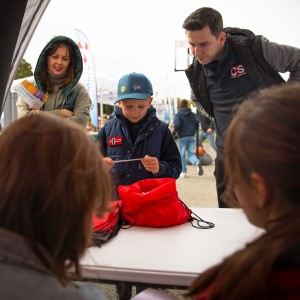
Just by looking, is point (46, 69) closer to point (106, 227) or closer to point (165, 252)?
point (106, 227)

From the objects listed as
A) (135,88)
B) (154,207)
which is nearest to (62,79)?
(135,88)

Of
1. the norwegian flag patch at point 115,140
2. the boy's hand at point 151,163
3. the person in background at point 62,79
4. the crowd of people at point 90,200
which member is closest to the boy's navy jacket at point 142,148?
the norwegian flag patch at point 115,140

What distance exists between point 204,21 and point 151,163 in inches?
32.6

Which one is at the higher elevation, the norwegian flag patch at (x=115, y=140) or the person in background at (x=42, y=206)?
the person in background at (x=42, y=206)

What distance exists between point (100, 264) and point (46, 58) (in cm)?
136

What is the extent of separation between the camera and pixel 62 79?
2047 millimetres

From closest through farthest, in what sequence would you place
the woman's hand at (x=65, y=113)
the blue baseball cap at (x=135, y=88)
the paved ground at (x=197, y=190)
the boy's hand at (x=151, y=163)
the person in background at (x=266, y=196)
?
1. the person in background at (x=266, y=196)
2. the boy's hand at (x=151, y=163)
3. the blue baseball cap at (x=135, y=88)
4. the woman's hand at (x=65, y=113)
5. the paved ground at (x=197, y=190)

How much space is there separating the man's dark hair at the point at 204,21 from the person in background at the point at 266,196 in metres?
1.28

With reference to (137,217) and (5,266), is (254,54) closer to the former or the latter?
(137,217)

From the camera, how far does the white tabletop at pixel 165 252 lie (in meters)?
0.98

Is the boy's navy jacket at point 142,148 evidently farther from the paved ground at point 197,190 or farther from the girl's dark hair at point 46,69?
the paved ground at point 197,190

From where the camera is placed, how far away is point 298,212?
61 centimetres

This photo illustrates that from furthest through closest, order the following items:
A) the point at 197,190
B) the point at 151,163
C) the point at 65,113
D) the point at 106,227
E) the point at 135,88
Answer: the point at 197,190, the point at 65,113, the point at 135,88, the point at 151,163, the point at 106,227

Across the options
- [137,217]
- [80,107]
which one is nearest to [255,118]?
[137,217]
